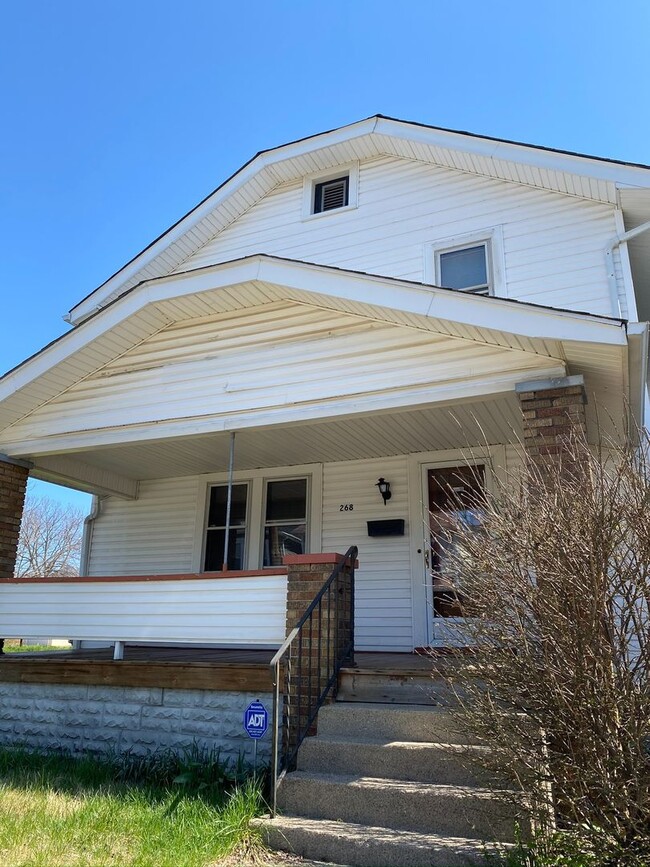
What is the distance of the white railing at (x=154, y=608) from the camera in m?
5.66

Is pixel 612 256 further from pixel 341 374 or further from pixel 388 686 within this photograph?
pixel 388 686

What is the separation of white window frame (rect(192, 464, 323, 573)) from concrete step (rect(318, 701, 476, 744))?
3.94m

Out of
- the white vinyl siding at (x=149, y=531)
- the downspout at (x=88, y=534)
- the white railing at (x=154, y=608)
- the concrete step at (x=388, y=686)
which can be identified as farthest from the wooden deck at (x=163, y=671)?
the downspout at (x=88, y=534)

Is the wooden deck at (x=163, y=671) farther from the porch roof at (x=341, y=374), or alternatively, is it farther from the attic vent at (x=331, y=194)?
the attic vent at (x=331, y=194)

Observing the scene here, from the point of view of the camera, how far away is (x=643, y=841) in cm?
297

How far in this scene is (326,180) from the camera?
995cm

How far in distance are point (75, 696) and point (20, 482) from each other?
111 inches

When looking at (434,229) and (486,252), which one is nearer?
(486,252)

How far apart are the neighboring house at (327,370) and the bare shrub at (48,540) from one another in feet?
106

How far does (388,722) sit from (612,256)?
5.65m

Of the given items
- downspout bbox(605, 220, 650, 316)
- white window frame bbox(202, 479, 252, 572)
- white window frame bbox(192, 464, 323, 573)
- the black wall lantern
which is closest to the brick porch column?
the black wall lantern

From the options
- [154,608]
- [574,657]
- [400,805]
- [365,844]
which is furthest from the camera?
[154,608]

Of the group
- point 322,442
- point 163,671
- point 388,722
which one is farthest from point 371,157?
point 388,722

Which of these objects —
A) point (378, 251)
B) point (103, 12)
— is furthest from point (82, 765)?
point (103, 12)
